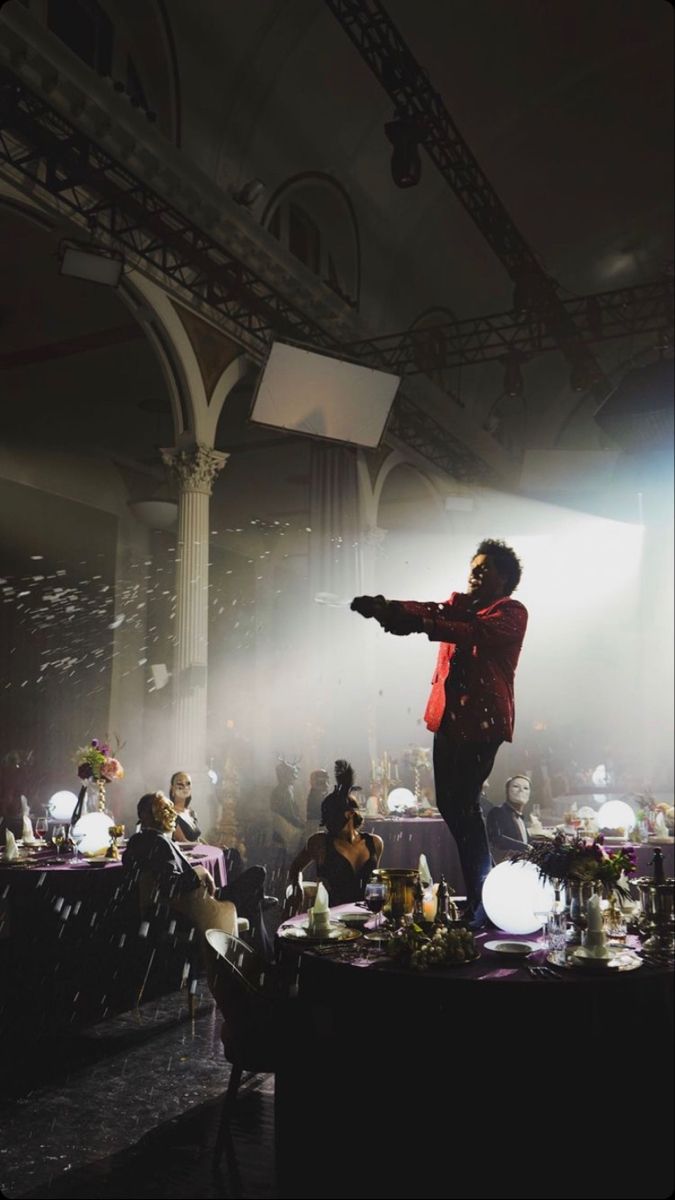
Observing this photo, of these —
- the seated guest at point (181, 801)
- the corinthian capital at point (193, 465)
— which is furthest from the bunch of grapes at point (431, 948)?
the corinthian capital at point (193, 465)

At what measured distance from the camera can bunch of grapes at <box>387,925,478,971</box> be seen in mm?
2795

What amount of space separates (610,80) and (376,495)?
668 centimetres

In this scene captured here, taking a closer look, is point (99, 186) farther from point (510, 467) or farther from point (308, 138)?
point (510, 467)

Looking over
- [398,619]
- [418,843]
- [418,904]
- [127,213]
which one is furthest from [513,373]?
[418,904]

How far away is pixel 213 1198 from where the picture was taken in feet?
9.39

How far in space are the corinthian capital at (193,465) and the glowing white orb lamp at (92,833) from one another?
462cm

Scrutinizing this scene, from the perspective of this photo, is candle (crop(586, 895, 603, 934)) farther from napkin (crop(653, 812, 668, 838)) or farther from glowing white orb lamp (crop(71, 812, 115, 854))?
napkin (crop(653, 812, 668, 838))

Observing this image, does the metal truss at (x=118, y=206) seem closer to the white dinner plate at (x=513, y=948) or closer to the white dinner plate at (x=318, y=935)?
the white dinner plate at (x=318, y=935)

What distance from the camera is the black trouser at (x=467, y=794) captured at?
334cm

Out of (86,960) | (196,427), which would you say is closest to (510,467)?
(196,427)

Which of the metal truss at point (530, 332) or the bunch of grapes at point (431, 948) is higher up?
the metal truss at point (530, 332)

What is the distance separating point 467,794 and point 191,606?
6.41 m

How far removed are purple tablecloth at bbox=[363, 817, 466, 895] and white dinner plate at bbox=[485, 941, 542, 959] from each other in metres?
4.69

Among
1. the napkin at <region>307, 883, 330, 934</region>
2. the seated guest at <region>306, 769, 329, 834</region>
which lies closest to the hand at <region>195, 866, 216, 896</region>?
the napkin at <region>307, 883, 330, 934</region>
